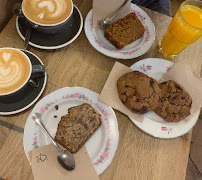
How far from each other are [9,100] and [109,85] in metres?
0.47

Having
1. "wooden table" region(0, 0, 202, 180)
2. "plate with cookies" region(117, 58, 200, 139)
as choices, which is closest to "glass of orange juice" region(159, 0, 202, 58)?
"wooden table" region(0, 0, 202, 180)

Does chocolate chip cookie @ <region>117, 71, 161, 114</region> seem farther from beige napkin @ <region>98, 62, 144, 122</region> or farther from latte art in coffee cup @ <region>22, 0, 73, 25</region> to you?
latte art in coffee cup @ <region>22, 0, 73, 25</region>

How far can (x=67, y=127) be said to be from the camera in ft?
2.75

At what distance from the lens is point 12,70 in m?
0.81

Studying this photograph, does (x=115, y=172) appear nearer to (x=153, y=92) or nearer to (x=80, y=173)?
(x=80, y=173)

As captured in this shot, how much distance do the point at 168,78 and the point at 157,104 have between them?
0.67 feet

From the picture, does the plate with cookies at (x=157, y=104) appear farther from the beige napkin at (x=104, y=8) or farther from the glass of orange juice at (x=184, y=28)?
the beige napkin at (x=104, y=8)

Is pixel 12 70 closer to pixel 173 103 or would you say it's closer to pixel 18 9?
pixel 18 9

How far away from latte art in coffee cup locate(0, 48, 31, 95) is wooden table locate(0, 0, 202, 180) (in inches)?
6.2

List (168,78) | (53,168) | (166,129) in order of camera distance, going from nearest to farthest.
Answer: (53,168), (166,129), (168,78)

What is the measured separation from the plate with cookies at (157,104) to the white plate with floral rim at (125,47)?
151 mm

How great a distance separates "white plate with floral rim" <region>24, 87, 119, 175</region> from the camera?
798mm

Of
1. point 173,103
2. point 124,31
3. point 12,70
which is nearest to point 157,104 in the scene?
point 173,103

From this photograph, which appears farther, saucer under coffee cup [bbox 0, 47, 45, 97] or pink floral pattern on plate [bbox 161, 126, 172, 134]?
pink floral pattern on plate [bbox 161, 126, 172, 134]
